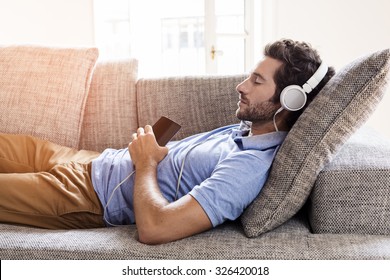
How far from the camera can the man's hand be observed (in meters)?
1.55

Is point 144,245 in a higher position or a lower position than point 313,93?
lower

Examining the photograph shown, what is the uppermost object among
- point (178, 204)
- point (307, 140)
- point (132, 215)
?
point (307, 140)

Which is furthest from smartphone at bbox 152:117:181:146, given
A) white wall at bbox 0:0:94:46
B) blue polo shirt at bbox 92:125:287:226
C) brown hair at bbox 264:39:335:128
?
white wall at bbox 0:0:94:46

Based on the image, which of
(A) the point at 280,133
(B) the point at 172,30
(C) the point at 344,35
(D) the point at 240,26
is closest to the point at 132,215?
(A) the point at 280,133

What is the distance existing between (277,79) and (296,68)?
0.06 metres

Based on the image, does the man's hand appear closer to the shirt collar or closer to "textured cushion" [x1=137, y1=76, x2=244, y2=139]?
the shirt collar

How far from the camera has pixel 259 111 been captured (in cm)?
159

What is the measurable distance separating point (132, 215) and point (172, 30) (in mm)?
3653

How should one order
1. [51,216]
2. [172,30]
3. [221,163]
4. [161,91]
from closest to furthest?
[221,163], [51,216], [161,91], [172,30]

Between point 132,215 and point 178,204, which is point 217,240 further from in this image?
point 132,215

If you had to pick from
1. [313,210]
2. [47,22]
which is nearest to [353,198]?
[313,210]

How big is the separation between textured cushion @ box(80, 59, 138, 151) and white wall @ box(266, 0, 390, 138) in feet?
4.54

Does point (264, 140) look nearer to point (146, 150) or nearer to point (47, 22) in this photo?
point (146, 150)

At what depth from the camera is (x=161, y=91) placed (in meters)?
2.09
